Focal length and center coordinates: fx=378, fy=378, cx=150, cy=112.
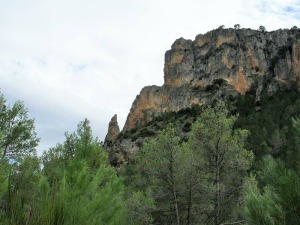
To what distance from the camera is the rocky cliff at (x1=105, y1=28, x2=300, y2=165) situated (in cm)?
8044

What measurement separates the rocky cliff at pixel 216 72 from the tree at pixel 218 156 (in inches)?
2332

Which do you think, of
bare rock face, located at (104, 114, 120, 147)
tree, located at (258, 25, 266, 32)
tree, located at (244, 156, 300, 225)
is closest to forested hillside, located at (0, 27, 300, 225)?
tree, located at (244, 156, 300, 225)

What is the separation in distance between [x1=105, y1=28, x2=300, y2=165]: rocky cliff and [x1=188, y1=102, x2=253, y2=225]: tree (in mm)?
59238

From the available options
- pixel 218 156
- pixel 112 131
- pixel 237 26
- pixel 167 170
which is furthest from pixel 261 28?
pixel 167 170

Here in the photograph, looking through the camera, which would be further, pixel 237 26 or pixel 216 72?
pixel 237 26

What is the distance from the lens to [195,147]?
49.5 feet

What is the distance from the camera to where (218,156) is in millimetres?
14672

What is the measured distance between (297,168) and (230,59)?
88.4m

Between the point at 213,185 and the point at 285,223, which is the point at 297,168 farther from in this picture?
the point at 213,185

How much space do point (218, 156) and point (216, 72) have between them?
249ft

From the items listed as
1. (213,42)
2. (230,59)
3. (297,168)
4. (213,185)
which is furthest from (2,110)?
→ (213,42)

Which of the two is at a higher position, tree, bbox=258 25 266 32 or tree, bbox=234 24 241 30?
tree, bbox=234 24 241 30

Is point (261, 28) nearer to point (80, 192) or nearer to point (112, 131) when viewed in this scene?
point (112, 131)

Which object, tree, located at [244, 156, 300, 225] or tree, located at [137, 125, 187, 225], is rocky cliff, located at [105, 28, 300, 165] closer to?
tree, located at [137, 125, 187, 225]
